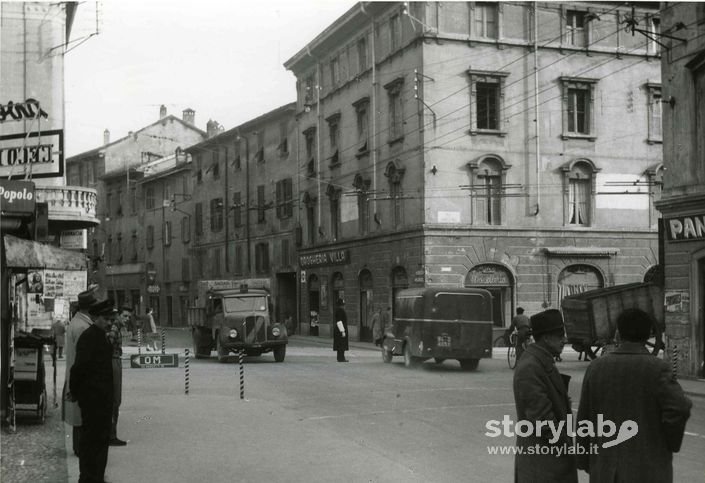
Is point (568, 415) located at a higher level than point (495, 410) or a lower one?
higher

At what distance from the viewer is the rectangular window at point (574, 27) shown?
3703 centimetres

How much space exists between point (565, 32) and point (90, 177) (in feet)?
173

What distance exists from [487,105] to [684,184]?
51.1 feet

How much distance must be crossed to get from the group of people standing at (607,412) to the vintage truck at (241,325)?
21694mm

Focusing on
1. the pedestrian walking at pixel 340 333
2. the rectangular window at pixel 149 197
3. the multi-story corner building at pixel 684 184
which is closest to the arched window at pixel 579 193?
the pedestrian walking at pixel 340 333

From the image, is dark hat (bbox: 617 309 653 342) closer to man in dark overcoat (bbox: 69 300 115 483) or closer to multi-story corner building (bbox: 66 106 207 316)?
man in dark overcoat (bbox: 69 300 115 483)

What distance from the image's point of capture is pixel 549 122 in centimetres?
3691

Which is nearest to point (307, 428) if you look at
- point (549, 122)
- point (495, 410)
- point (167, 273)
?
point (495, 410)

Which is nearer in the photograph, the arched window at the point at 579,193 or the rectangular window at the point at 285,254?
the arched window at the point at 579,193

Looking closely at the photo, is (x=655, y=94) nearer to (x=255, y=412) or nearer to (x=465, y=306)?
(x=465, y=306)

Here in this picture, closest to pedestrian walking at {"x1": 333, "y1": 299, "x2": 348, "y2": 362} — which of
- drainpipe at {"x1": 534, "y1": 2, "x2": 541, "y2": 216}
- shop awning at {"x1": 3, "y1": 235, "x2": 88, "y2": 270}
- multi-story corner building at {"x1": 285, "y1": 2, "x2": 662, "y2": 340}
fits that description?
multi-story corner building at {"x1": 285, "y1": 2, "x2": 662, "y2": 340}

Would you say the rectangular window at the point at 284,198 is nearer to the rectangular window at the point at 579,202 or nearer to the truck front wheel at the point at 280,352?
the rectangular window at the point at 579,202

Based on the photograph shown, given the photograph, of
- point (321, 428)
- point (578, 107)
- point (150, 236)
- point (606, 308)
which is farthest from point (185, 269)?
point (321, 428)

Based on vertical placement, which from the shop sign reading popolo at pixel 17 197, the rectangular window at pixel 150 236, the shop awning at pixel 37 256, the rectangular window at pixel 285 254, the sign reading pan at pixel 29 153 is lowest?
the shop awning at pixel 37 256
